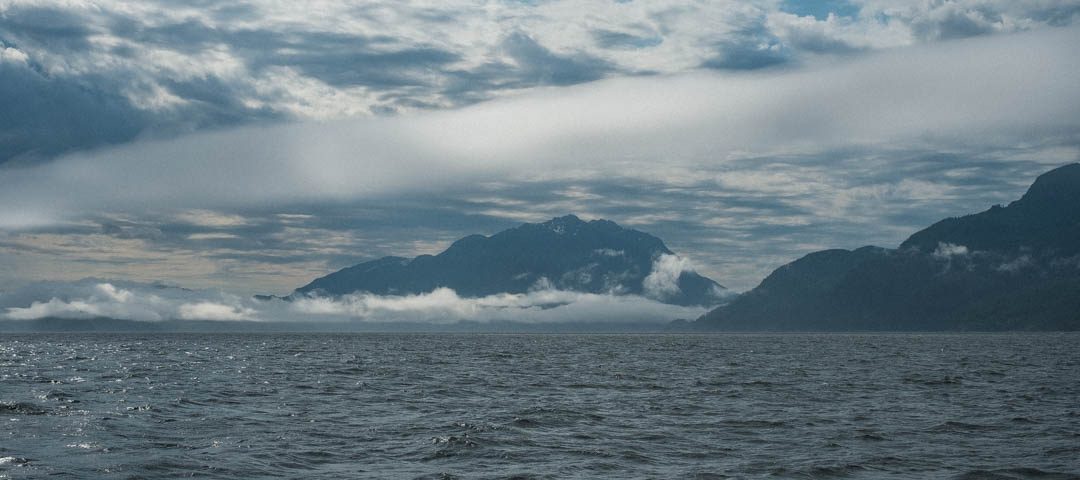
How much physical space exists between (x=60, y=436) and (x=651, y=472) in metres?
26.7

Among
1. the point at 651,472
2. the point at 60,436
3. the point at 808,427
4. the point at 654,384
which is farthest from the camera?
the point at 654,384

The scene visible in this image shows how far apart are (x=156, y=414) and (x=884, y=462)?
37.7 meters

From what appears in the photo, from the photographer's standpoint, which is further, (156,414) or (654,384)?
(654,384)

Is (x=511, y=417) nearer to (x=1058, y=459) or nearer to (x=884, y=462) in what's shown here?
(x=884, y=462)

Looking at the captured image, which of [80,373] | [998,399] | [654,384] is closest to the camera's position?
[998,399]

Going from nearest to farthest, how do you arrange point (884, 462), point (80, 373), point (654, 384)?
point (884, 462) < point (654, 384) < point (80, 373)

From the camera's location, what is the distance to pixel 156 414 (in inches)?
2032

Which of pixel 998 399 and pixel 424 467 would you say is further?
pixel 998 399

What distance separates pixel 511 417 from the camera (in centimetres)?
5112

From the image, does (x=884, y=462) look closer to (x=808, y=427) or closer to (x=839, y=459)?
(x=839, y=459)

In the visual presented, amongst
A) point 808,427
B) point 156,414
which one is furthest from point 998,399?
point 156,414

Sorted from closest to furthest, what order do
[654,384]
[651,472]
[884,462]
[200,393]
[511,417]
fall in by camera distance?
[651,472], [884,462], [511,417], [200,393], [654,384]

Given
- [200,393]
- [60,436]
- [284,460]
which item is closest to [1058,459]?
[284,460]

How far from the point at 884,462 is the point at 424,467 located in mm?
17941
